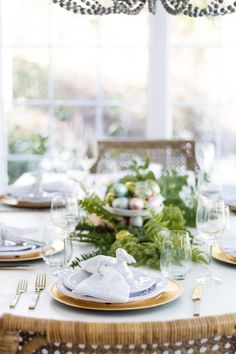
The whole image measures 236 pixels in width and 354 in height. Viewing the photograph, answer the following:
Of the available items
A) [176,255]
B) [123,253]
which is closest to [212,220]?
[176,255]

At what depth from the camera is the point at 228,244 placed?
2326mm

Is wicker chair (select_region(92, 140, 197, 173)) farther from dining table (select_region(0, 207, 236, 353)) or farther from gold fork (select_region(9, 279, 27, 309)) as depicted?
gold fork (select_region(9, 279, 27, 309))

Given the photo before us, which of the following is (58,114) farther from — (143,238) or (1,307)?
(1,307)

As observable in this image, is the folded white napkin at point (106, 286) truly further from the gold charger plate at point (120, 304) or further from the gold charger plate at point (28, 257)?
the gold charger plate at point (28, 257)

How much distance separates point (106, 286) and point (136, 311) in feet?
0.29

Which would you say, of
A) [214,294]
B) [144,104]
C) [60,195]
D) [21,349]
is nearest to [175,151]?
[144,104]

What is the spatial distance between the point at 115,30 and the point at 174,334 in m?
3.78

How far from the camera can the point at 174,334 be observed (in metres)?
1.26

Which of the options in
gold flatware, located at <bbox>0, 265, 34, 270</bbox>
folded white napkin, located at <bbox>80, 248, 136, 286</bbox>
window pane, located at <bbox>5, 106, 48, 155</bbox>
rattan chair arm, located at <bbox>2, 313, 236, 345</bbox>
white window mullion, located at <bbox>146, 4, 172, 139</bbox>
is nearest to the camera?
rattan chair arm, located at <bbox>2, 313, 236, 345</bbox>

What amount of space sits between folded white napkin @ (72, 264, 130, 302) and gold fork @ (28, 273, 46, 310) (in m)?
0.10

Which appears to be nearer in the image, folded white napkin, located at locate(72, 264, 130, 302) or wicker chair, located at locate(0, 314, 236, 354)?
wicker chair, located at locate(0, 314, 236, 354)

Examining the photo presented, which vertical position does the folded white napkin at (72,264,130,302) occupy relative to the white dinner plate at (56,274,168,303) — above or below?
above

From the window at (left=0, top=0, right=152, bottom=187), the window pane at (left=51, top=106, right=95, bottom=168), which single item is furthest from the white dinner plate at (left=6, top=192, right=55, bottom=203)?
the window pane at (left=51, top=106, right=95, bottom=168)

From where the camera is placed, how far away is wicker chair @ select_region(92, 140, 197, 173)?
400 cm
